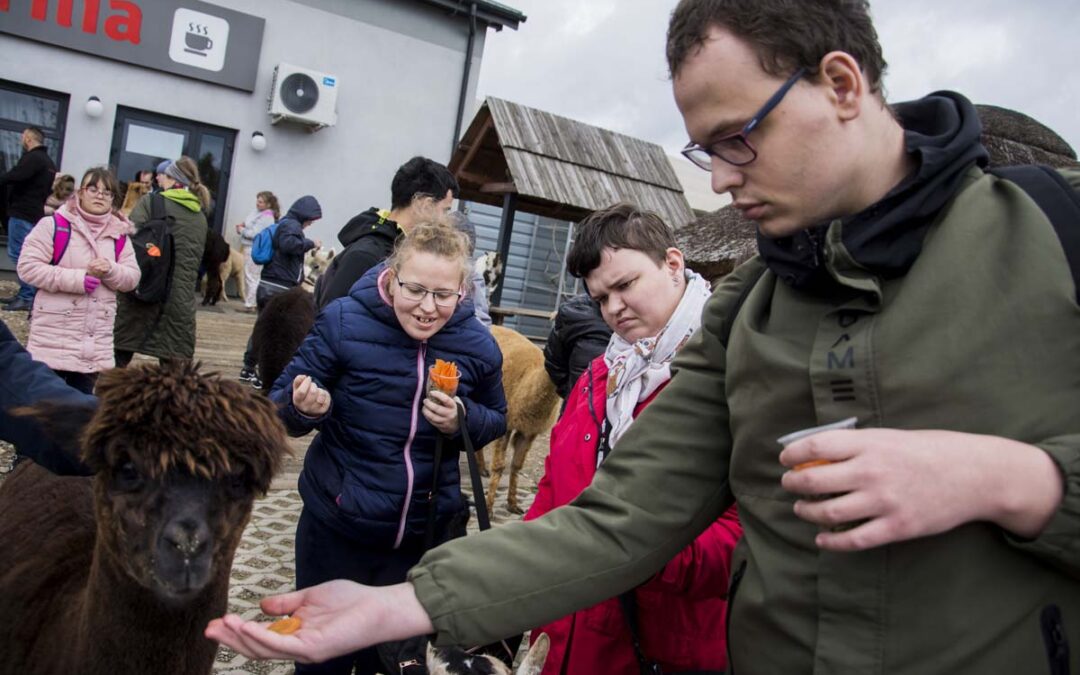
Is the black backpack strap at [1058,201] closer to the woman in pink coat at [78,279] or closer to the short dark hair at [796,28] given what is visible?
the short dark hair at [796,28]

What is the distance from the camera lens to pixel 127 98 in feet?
50.0

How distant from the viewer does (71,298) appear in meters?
5.37

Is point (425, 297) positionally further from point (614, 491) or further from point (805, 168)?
point (805, 168)

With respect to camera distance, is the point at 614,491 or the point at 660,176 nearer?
the point at 614,491

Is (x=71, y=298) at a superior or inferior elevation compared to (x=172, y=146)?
inferior

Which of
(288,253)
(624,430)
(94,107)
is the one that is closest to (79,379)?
(288,253)

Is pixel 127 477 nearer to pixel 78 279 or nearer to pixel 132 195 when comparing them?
pixel 78 279

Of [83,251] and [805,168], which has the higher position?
[805,168]

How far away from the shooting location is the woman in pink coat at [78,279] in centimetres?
529

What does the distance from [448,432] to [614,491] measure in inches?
64.1

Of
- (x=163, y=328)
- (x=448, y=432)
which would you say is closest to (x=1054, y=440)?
(x=448, y=432)

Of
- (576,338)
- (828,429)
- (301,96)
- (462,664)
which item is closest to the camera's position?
(828,429)

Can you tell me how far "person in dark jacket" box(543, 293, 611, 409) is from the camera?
4441 mm

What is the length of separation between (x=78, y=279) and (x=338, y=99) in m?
12.7
